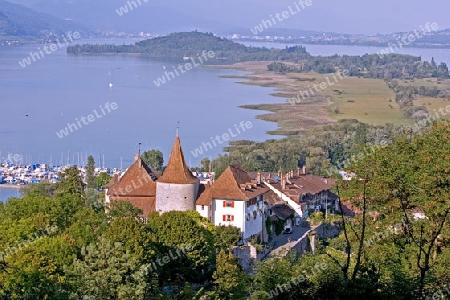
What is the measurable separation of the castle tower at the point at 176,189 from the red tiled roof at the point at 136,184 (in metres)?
0.93

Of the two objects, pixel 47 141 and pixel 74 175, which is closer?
pixel 74 175

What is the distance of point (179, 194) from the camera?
21906 millimetres

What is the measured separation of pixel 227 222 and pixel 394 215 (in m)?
8.42

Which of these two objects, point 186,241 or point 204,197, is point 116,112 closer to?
point 204,197

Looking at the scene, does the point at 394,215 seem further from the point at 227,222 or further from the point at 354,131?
the point at 354,131

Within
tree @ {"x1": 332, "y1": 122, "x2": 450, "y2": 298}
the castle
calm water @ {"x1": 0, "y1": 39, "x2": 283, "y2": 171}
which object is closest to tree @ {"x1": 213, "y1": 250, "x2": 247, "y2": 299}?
tree @ {"x1": 332, "y1": 122, "x2": 450, "y2": 298}

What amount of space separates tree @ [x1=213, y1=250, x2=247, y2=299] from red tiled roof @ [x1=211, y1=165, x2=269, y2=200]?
400 centimetres

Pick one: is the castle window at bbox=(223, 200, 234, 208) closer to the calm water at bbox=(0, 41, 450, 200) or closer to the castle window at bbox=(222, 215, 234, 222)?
the castle window at bbox=(222, 215, 234, 222)

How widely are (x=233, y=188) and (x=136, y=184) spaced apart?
2.81m

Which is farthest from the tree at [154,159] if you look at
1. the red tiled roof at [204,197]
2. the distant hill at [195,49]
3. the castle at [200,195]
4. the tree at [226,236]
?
the distant hill at [195,49]

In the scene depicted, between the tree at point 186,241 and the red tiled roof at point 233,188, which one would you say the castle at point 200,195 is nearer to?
the red tiled roof at point 233,188

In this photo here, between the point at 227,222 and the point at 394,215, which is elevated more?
the point at 394,215

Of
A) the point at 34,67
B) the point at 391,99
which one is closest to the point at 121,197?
the point at 391,99

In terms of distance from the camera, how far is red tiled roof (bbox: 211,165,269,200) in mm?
22094
